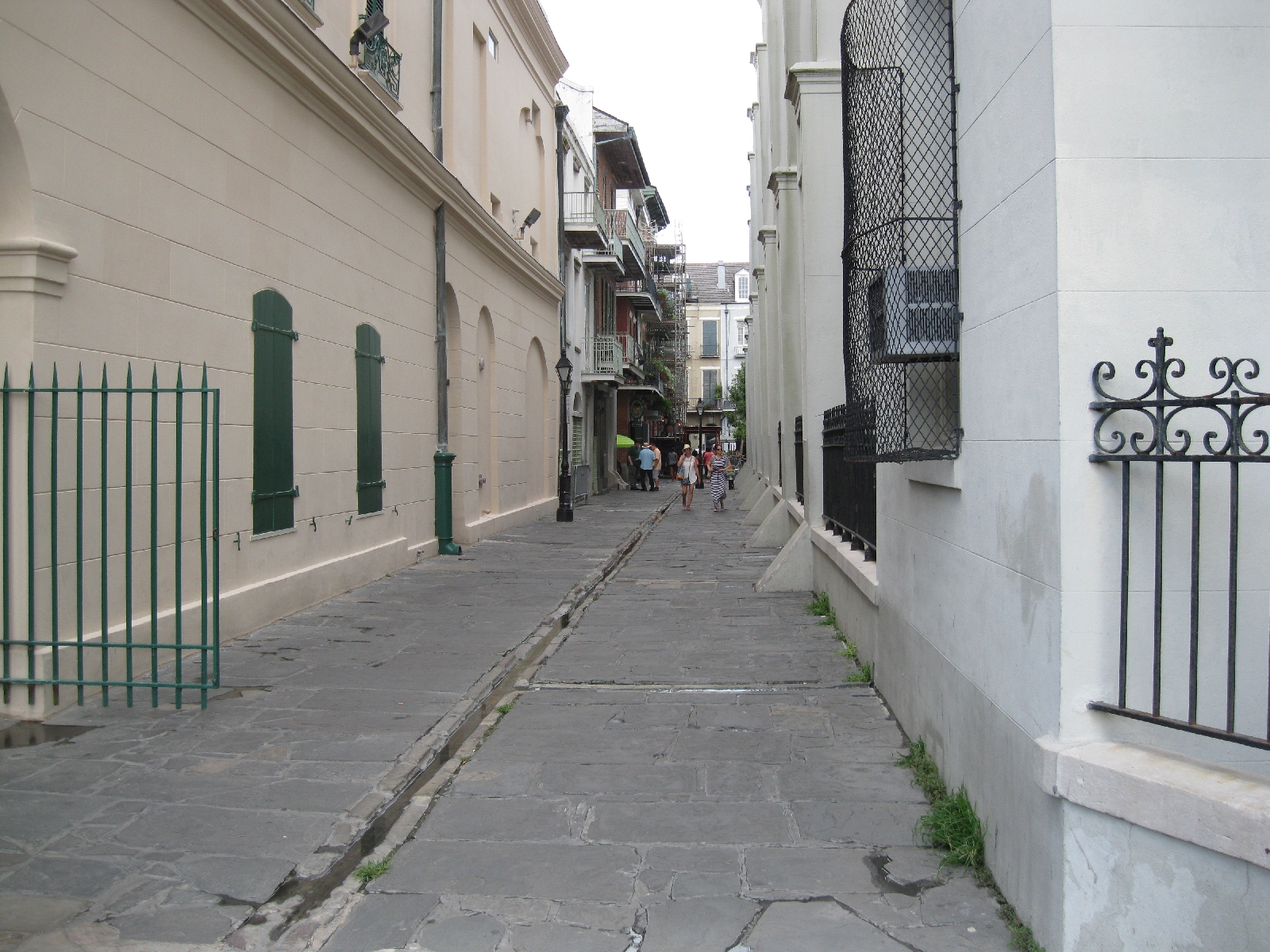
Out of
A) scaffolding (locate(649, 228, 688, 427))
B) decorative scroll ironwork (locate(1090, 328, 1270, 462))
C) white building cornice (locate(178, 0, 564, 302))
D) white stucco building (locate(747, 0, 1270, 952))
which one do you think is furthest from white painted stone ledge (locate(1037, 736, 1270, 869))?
scaffolding (locate(649, 228, 688, 427))

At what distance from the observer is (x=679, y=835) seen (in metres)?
4.31

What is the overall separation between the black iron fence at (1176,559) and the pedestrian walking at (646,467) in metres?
32.6

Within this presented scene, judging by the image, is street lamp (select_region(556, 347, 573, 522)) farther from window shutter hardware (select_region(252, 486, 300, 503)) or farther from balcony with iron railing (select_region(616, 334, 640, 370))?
window shutter hardware (select_region(252, 486, 300, 503))

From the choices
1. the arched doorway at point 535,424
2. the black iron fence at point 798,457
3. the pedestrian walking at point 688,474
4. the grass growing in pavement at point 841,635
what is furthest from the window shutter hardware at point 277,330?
the pedestrian walking at point 688,474

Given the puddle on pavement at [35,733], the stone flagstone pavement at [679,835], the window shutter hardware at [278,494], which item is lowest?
the stone flagstone pavement at [679,835]

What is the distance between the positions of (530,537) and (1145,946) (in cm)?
1512

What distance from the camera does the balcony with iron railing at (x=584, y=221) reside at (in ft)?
90.6

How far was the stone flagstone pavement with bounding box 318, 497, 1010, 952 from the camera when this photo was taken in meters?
3.47

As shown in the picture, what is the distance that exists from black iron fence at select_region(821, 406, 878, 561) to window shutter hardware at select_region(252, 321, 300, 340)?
4.85m

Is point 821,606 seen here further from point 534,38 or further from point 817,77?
point 534,38

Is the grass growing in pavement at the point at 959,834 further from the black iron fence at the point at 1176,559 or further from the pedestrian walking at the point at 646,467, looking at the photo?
the pedestrian walking at the point at 646,467

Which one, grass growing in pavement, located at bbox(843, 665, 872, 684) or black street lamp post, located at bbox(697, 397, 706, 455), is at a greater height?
black street lamp post, located at bbox(697, 397, 706, 455)

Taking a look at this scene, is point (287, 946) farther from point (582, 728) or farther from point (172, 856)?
point (582, 728)

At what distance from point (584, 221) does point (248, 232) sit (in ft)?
64.3
